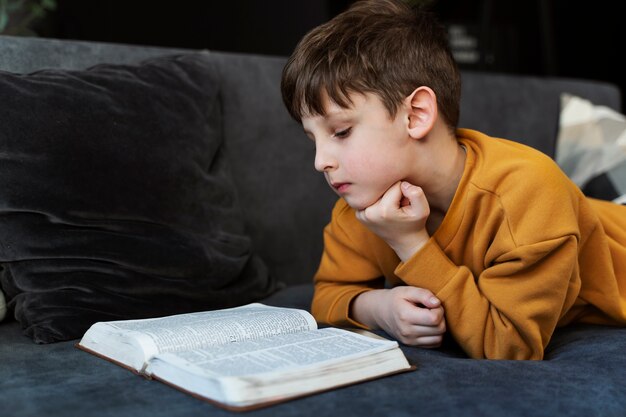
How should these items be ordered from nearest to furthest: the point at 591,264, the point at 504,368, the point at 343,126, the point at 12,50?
1. the point at 504,368
2. the point at 343,126
3. the point at 591,264
4. the point at 12,50

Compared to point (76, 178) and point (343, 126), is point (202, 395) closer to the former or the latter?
point (343, 126)

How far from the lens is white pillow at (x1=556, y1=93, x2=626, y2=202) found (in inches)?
76.9

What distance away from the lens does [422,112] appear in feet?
3.95

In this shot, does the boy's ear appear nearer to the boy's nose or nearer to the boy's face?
the boy's face

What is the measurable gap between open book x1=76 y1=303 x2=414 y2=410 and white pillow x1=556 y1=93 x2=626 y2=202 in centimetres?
107

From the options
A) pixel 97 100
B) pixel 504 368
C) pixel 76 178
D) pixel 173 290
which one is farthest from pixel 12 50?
pixel 504 368

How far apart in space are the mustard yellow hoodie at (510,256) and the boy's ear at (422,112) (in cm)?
10

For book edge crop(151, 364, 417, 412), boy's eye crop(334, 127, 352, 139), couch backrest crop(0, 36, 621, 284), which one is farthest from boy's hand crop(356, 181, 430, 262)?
couch backrest crop(0, 36, 621, 284)

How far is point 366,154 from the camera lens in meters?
1.15

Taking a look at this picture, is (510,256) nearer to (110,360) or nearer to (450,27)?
(110,360)

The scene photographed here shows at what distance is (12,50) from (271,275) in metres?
0.67

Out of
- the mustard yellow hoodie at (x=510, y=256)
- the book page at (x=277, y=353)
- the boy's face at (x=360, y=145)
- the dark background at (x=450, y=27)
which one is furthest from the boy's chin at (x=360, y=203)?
the dark background at (x=450, y=27)

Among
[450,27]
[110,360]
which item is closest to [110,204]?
[110,360]

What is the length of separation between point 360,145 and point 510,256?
0.27 m
